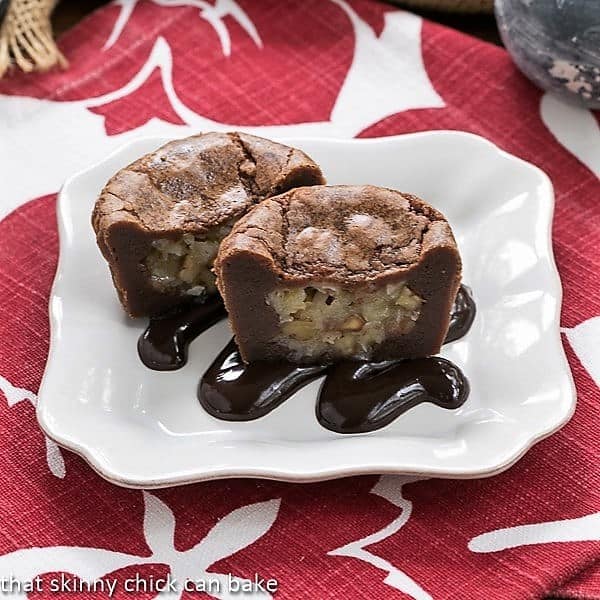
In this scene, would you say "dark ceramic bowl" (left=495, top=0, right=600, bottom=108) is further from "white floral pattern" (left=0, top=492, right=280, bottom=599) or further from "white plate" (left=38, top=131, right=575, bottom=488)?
"white floral pattern" (left=0, top=492, right=280, bottom=599)

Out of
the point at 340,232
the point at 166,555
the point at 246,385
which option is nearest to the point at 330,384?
the point at 246,385

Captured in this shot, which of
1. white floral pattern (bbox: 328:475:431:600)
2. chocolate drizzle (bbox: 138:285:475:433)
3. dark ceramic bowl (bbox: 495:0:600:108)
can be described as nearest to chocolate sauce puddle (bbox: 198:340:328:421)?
chocolate drizzle (bbox: 138:285:475:433)

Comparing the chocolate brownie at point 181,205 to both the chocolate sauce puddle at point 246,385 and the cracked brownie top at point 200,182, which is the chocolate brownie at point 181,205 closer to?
the cracked brownie top at point 200,182

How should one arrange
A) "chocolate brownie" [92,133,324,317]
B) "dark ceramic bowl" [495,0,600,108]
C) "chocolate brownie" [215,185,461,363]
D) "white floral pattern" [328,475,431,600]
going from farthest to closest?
"dark ceramic bowl" [495,0,600,108]
"chocolate brownie" [92,133,324,317]
"chocolate brownie" [215,185,461,363]
"white floral pattern" [328,475,431,600]

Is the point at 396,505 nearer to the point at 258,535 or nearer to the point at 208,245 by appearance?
the point at 258,535

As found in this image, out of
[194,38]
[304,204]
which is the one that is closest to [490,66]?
[194,38]
